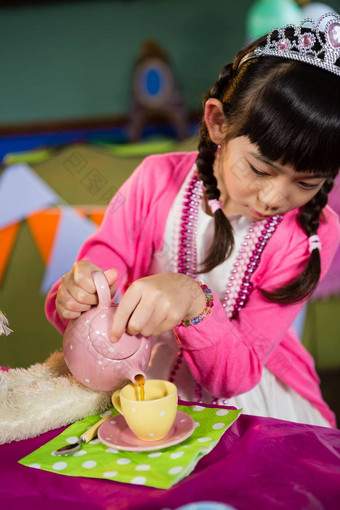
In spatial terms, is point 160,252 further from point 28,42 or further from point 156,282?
point 28,42

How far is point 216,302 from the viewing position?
3.08 ft

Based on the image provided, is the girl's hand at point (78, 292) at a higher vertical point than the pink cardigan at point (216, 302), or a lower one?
higher

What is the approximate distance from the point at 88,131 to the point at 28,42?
0.74 meters

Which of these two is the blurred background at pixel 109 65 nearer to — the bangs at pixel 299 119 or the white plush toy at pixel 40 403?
the bangs at pixel 299 119

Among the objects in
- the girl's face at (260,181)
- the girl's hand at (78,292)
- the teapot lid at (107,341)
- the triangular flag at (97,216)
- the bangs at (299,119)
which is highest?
the bangs at (299,119)

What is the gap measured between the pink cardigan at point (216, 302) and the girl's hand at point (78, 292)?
19 centimetres

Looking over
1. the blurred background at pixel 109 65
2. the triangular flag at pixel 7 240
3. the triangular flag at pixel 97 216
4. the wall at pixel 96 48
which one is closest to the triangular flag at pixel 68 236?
the triangular flag at pixel 97 216

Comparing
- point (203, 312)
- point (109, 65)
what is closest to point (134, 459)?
point (203, 312)

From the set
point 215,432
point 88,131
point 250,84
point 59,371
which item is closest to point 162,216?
point 250,84

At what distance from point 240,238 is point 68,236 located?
3.56 feet

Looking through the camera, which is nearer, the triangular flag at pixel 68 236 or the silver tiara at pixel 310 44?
the silver tiara at pixel 310 44

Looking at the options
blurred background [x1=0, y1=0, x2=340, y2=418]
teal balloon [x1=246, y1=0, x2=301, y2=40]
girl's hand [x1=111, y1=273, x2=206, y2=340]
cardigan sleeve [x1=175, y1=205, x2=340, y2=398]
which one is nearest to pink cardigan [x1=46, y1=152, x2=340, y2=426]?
cardigan sleeve [x1=175, y1=205, x2=340, y2=398]

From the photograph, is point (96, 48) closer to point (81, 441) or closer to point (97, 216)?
point (97, 216)

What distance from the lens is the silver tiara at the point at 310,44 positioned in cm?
93
